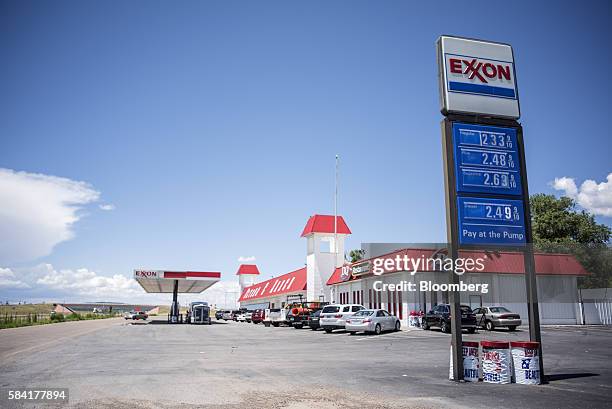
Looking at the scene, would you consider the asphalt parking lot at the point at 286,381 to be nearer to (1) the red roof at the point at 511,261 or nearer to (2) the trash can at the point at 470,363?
(2) the trash can at the point at 470,363

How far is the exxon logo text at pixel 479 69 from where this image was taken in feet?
39.0

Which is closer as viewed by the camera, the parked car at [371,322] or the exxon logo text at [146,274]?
the parked car at [371,322]

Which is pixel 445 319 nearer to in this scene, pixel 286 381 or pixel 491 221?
pixel 491 221

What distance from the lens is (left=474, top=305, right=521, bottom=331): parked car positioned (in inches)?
1189

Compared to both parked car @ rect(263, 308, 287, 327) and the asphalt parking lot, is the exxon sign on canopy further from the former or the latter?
parked car @ rect(263, 308, 287, 327)

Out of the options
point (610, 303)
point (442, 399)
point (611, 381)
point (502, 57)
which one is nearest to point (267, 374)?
point (442, 399)

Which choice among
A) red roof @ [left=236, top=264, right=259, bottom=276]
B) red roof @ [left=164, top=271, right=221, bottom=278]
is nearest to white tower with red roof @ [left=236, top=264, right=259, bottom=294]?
red roof @ [left=236, top=264, right=259, bottom=276]

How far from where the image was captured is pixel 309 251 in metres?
54.4

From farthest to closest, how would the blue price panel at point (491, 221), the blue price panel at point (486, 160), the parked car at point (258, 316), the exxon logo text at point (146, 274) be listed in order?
the exxon logo text at point (146, 274) → the parked car at point (258, 316) → the blue price panel at point (486, 160) → the blue price panel at point (491, 221)

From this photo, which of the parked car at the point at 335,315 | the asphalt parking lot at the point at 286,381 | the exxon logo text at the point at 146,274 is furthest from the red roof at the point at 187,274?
the asphalt parking lot at the point at 286,381

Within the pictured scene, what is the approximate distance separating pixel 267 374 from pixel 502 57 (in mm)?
9769

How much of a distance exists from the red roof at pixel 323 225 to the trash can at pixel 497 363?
43.0 metres

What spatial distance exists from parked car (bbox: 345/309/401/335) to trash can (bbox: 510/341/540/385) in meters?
18.7

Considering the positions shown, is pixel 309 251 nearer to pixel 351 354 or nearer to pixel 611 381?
pixel 351 354
